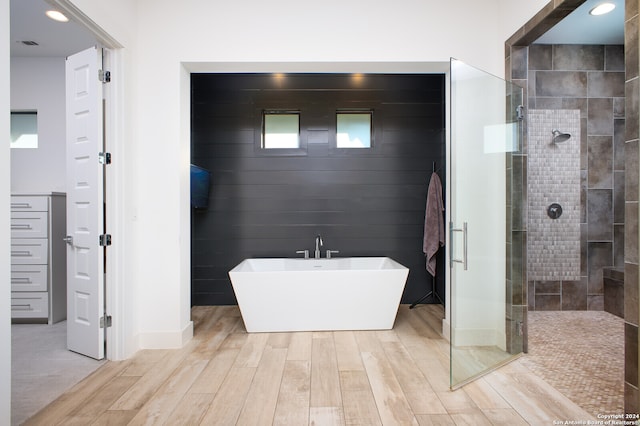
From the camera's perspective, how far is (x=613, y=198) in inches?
Result: 157

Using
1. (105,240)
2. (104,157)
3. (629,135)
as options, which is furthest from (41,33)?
(629,135)

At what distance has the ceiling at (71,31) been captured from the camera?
3.28 m

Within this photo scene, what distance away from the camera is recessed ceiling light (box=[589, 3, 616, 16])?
10.2 ft

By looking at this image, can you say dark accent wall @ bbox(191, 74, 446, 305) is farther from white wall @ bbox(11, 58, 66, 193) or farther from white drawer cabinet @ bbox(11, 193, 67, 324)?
white wall @ bbox(11, 58, 66, 193)

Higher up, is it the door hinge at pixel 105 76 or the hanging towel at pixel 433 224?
the door hinge at pixel 105 76

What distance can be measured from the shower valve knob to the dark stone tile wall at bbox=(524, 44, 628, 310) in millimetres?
274

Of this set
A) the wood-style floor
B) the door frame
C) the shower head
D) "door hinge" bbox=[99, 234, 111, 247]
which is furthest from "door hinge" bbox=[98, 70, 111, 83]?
the shower head

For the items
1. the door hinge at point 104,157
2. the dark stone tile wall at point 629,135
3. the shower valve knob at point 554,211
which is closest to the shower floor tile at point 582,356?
the dark stone tile wall at point 629,135

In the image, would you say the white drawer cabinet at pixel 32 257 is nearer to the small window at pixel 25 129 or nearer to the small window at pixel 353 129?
the small window at pixel 25 129

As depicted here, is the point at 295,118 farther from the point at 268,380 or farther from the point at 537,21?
the point at 268,380

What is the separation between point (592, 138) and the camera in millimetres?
4000

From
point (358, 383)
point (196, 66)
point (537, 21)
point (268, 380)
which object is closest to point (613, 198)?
point (537, 21)

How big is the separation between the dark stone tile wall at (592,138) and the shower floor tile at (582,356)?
0.91 ft

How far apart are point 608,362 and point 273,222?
3.34m
